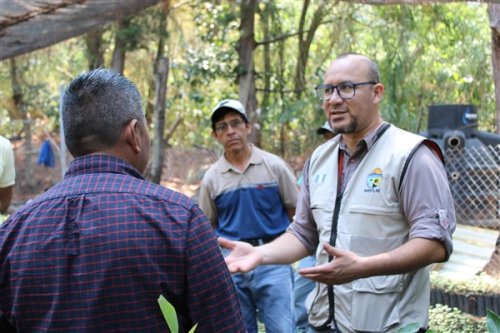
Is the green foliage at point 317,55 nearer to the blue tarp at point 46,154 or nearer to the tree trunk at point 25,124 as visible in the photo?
the tree trunk at point 25,124

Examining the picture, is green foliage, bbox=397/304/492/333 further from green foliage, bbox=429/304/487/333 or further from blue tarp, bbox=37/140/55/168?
blue tarp, bbox=37/140/55/168

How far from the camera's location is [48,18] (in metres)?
4.85

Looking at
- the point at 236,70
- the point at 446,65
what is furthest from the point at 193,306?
the point at 446,65

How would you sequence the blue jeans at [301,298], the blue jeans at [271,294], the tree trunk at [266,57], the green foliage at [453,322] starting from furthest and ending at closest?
the tree trunk at [266,57], the blue jeans at [301,298], the green foliage at [453,322], the blue jeans at [271,294]

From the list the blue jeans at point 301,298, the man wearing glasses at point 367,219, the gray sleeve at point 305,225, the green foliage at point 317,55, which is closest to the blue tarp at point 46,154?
the green foliage at point 317,55

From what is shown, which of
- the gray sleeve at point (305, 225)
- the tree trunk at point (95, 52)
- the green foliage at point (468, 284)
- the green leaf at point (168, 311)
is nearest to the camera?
the green leaf at point (168, 311)

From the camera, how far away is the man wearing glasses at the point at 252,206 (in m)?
Result: 5.05

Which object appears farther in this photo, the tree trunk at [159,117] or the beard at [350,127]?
the tree trunk at [159,117]

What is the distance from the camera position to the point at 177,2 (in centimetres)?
1427

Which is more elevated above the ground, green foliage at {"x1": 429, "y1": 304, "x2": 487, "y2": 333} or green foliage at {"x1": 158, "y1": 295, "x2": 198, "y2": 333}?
green foliage at {"x1": 158, "y1": 295, "x2": 198, "y2": 333}

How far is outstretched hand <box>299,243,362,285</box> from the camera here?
2.67 metres

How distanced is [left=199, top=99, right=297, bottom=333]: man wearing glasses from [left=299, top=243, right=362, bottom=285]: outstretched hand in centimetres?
236

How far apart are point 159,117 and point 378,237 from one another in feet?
30.8

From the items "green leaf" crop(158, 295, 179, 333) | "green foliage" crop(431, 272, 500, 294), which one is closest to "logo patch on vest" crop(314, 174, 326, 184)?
"green leaf" crop(158, 295, 179, 333)
